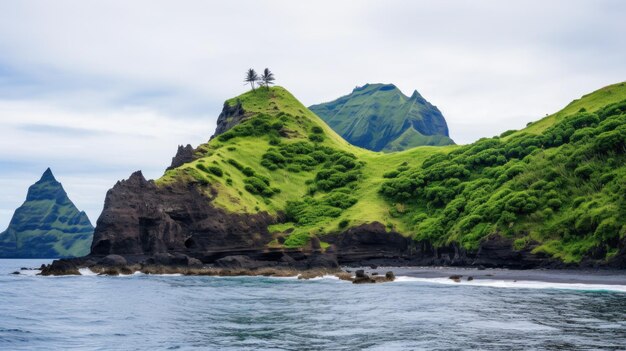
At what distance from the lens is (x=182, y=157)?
169 metres

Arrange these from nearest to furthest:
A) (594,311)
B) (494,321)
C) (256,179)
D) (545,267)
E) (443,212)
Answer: (494,321)
(594,311)
(545,267)
(443,212)
(256,179)

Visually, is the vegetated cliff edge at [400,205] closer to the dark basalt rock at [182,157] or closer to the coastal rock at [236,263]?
the coastal rock at [236,263]

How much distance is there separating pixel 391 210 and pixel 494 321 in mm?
106226

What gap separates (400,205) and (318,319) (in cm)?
10606

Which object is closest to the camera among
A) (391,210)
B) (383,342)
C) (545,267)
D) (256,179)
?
(383,342)

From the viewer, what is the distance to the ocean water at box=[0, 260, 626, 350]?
33031 millimetres

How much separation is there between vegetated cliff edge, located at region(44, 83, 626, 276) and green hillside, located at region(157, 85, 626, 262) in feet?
1.06

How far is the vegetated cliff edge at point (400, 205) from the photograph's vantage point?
324 ft

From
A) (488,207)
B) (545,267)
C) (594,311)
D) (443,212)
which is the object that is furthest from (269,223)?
(594,311)

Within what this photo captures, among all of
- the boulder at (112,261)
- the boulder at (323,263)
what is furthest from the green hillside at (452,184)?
the boulder at (112,261)

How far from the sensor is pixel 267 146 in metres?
190

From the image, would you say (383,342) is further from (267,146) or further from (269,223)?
(267,146)

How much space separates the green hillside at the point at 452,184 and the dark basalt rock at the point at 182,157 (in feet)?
13.2

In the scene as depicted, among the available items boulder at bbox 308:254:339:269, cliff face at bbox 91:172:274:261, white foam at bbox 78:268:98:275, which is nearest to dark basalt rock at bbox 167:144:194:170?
cliff face at bbox 91:172:274:261
